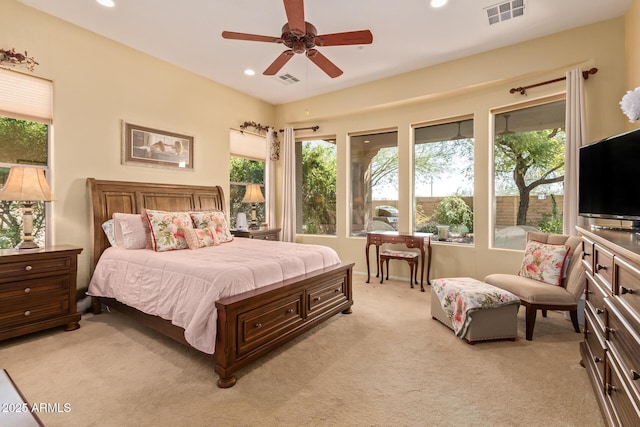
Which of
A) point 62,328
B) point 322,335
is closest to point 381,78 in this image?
point 322,335

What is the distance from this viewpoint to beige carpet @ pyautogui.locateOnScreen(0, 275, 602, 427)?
1.76 m

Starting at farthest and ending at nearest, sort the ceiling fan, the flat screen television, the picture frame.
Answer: the picture frame → the ceiling fan → the flat screen television

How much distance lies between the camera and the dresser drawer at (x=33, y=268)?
2596 mm

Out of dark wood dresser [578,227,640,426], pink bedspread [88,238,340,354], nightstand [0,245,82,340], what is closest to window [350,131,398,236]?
pink bedspread [88,238,340,354]

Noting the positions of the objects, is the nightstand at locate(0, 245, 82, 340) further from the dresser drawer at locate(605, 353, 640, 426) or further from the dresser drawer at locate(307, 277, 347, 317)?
the dresser drawer at locate(605, 353, 640, 426)

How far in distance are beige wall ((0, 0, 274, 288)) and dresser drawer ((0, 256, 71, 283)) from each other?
60cm

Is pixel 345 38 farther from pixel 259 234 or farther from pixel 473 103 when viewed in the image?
pixel 259 234

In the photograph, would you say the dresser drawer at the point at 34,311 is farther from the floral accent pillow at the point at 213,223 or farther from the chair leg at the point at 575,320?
the chair leg at the point at 575,320

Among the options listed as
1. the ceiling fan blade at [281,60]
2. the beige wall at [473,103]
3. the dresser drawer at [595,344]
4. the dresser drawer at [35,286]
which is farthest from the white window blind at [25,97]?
the dresser drawer at [595,344]

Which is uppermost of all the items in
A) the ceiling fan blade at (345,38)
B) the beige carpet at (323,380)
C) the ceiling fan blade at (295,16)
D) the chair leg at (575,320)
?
the ceiling fan blade at (295,16)

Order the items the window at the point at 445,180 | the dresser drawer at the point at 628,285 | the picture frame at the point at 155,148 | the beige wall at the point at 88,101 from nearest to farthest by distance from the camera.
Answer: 1. the dresser drawer at the point at 628,285
2. the beige wall at the point at 88,101
3. the picture frame at the point at 155,148
4. the window at the point at 445,180

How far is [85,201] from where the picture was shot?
3561mm

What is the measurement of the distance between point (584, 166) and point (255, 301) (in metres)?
3.02

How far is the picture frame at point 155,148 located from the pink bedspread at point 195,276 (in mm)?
1338
